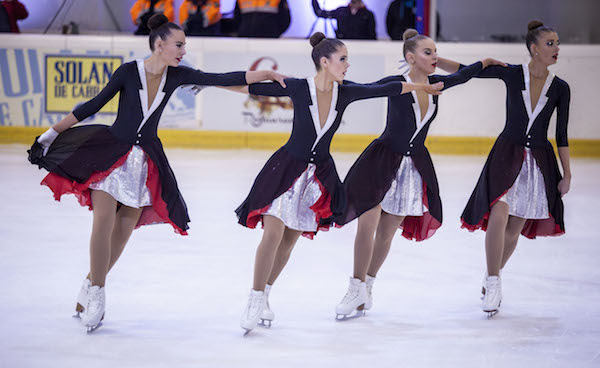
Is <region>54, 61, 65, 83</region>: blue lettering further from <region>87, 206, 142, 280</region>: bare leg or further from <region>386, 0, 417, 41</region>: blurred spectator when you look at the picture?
<region>87, 206, 142, 280</region>: bare leg

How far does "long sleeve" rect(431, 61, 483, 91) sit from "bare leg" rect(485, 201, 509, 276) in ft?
2.02

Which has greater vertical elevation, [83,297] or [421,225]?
[421,225]

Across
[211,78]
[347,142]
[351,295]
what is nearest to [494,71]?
[351,295]

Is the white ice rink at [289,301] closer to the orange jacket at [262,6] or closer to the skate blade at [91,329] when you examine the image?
the skate blade at [91,329]

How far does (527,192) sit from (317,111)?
A: 46.0 inches

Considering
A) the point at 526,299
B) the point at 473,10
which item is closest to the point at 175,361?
the point at 526,299

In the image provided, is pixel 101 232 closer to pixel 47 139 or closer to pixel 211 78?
pixel 47 139

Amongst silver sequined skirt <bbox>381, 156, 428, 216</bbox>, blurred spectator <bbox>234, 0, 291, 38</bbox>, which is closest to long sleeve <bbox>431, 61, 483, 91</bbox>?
silver sequined skirt <bbox>381, 156, 428, 216</bbox>

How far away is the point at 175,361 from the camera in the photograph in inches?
121

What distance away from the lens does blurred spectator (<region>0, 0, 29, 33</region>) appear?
10.6 metres

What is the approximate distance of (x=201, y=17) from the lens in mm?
10703

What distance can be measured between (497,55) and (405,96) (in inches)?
263

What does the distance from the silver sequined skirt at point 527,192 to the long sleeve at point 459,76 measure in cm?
46

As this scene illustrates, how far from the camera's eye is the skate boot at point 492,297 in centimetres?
381
